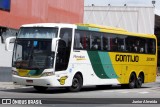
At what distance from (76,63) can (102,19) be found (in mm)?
35879

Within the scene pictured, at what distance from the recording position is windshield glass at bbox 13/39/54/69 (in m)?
21.9

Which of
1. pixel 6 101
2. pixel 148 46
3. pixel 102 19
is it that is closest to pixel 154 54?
pixel 148 46

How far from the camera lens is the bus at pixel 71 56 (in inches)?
866

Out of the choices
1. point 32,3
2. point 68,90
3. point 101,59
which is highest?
point 32,3

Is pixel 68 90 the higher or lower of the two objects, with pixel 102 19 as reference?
lower

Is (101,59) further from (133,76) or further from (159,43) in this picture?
(159,43)

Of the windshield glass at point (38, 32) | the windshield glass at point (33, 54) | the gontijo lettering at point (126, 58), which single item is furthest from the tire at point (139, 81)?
the windshield glass at point (33, 54)

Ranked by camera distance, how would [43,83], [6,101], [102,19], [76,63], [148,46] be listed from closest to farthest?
[6,101], [43,83], [76,63], [148,46], [102,19]

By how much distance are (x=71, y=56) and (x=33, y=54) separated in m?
1.92

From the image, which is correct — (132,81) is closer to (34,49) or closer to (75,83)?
(75,83)

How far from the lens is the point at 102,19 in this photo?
58906mm

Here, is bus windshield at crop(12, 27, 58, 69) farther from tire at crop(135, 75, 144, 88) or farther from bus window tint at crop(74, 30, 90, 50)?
tire at crop(135, 75, 144, 88)

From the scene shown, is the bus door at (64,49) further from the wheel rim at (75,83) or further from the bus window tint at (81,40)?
the wheel rim at (75,83)

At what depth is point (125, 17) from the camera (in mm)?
57438
